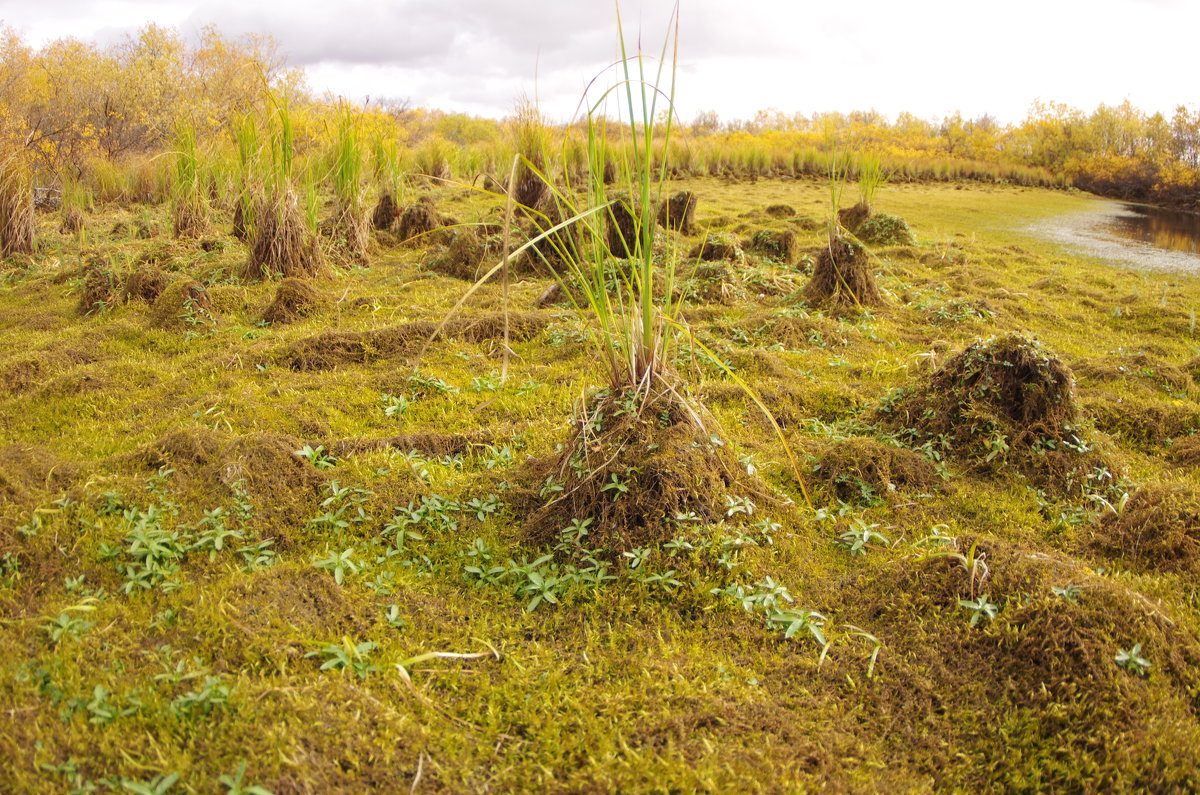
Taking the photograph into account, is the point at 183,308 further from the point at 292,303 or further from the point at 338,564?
the point at 338,564

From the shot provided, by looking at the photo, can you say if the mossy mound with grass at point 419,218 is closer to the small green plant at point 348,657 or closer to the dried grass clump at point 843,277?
the dried grass clump at point 843,277

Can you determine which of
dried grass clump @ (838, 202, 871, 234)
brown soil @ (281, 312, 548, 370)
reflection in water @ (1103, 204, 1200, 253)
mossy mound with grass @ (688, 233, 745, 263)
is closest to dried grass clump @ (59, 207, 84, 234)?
brown soil @ (281, 312, 548, 370)

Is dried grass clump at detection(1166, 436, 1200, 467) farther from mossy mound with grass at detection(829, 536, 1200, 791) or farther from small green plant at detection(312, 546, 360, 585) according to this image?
small green plant at detection(312, 546, 360, 585)

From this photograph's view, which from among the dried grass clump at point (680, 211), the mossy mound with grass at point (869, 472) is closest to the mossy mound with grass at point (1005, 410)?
the mossy mound with grass at point (869, 472)

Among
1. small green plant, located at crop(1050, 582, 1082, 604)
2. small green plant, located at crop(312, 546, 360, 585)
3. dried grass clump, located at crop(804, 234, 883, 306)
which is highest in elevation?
dried grass clump, located at crop(804, 234, 883, 306)

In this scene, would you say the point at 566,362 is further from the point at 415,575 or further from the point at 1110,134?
the point at 1110,134

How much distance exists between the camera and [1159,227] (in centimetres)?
1283

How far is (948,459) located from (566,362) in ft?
7.20

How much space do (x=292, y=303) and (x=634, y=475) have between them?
4.01 meters

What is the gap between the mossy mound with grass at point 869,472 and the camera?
290 cm

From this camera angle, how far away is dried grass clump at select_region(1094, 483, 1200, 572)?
243cm

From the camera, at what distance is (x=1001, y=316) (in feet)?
19.2

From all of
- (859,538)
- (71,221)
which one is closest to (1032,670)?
(859,538)

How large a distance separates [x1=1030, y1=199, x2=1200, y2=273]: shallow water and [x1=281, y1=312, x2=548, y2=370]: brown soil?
7.65 m
